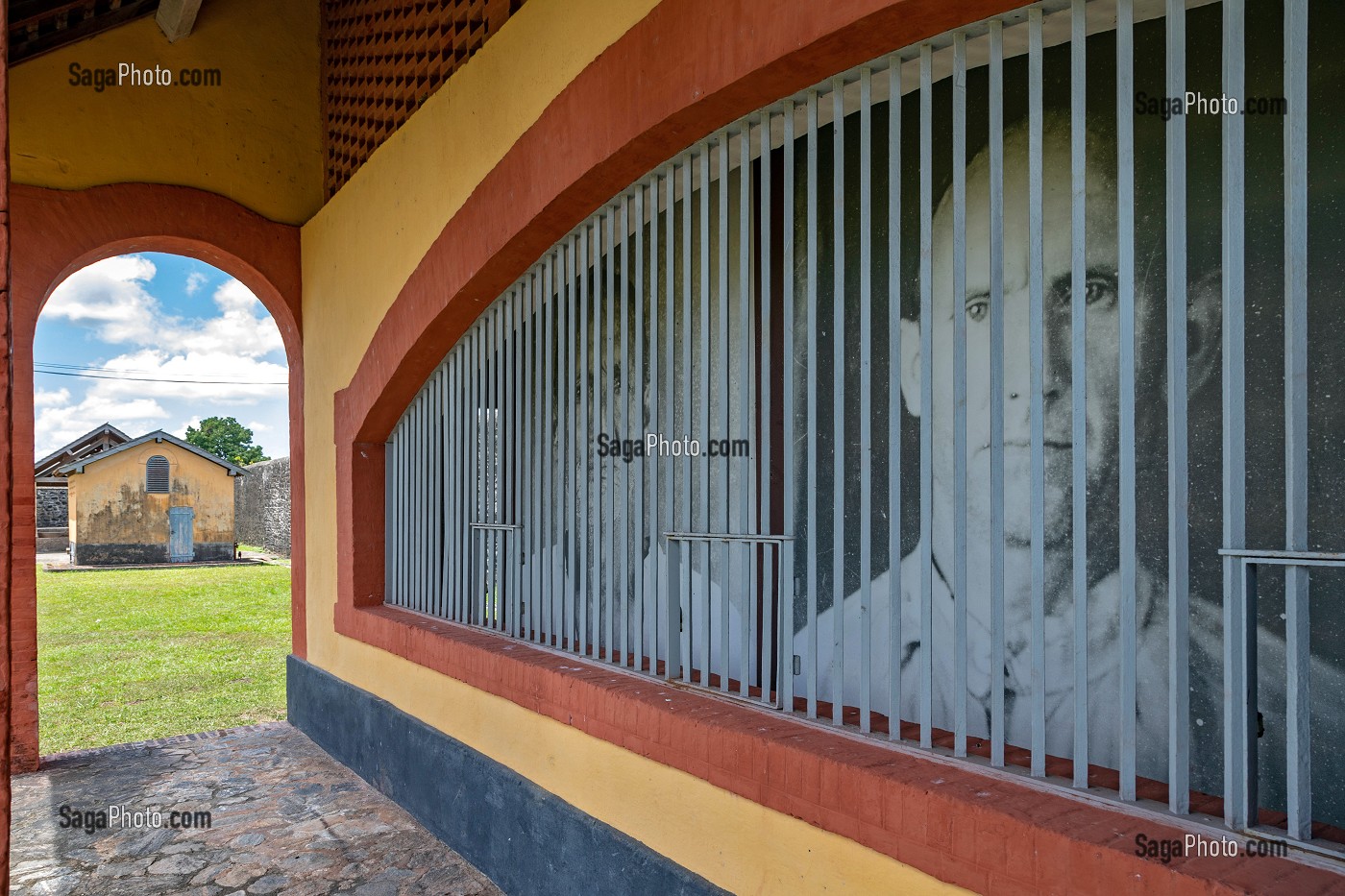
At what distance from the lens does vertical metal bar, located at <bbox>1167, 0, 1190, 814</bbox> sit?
6.52 feet

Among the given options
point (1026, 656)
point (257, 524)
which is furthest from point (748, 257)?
point (257, 524)

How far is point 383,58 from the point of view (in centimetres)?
614

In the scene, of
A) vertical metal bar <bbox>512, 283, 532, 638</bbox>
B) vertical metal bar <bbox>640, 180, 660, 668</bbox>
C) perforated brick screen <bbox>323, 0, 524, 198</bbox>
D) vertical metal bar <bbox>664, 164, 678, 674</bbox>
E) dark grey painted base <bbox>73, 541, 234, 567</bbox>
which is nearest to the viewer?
vertical metal bar <bbox>664, 164, 678, 674</bbox>

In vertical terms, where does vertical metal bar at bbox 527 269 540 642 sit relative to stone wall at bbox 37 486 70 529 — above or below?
above

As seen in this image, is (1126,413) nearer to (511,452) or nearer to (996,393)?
(996,393)

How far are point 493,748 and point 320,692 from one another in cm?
279

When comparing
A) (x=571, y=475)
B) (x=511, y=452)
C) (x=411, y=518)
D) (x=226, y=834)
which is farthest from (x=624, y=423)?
(x=226, y=834)

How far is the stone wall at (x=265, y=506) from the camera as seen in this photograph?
31.7 metres

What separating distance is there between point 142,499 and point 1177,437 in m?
30.6

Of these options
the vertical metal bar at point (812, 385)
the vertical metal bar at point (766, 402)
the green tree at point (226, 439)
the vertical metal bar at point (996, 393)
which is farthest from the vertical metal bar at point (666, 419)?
the green tree at point (226, 439)

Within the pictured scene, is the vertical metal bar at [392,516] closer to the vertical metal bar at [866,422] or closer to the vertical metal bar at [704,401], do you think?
the vertical metal bar at [704,401]

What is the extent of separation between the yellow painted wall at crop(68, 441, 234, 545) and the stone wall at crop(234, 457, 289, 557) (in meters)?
2.40

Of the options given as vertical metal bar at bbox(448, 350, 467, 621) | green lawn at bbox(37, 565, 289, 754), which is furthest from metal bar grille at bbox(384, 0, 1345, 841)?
green lawn at bbox(37, 565, 289, 754)

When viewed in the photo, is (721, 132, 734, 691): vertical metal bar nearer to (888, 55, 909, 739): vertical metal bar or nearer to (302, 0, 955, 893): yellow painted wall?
(302, 0, 955, 893): yellow painted wall
